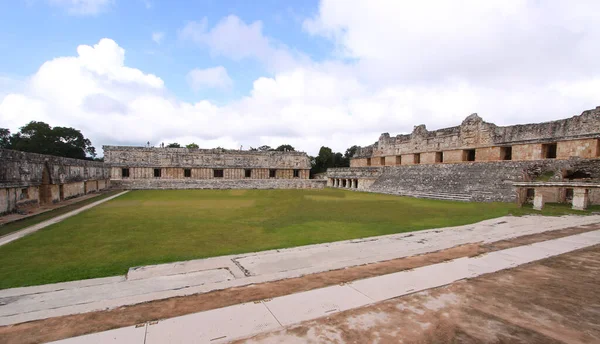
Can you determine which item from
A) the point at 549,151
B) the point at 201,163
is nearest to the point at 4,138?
the point at 201,163

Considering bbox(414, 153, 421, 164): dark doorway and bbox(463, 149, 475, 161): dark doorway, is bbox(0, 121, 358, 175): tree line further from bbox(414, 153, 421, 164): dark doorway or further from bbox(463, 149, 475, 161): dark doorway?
bbox(463, 149, 475, 161): dark doorway

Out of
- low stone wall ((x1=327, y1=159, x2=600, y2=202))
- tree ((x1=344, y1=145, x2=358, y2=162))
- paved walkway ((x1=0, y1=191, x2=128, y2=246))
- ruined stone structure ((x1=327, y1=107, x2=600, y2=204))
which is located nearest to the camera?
paved walkway ((x1=0, y1=191, x2=128, y2=246))

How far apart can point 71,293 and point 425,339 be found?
4.50 meters

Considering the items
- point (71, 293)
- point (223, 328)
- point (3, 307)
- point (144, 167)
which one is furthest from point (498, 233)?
point (144, 167)

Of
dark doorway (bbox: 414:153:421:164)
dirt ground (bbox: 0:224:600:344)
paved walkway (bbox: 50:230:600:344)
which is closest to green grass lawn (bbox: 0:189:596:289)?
dirt ground (bbox: 0:224:600:344)

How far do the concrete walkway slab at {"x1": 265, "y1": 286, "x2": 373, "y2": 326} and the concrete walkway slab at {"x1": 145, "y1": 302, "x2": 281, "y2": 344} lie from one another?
147 millimetres

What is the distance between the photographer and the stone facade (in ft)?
49.1

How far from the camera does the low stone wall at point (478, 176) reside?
43.6 feet

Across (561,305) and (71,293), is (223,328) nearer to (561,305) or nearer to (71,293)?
(71,293)

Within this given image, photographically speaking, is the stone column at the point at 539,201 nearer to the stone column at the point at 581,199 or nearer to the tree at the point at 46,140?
the stone column at the point at 581,199

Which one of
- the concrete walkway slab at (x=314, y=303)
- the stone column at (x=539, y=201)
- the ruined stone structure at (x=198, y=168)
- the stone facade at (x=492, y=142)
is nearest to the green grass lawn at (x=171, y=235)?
the stone column at (x=539, y=201)

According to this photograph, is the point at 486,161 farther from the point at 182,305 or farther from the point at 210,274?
the point at 182,305

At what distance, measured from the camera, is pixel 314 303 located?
11.3 ft

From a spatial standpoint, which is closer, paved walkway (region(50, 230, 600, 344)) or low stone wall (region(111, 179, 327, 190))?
paved walkway (region(50, 230, 600, 344))
